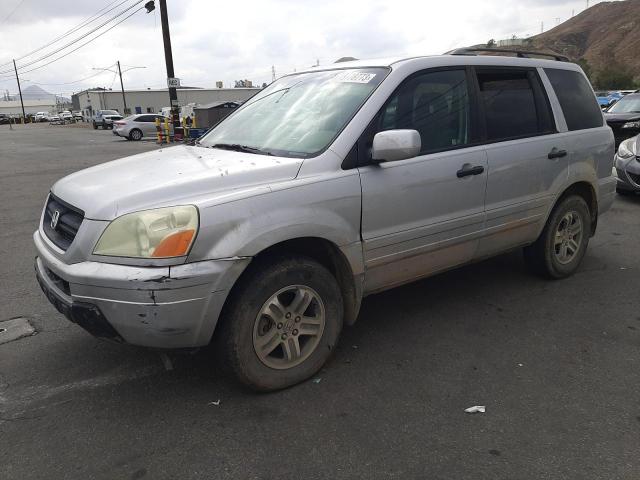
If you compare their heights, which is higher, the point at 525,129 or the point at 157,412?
the point at 525,129

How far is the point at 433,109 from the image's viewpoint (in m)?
3.63

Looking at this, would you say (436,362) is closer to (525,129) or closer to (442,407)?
(442,407)

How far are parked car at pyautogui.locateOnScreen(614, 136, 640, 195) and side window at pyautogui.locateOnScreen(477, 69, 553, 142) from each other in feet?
15.3

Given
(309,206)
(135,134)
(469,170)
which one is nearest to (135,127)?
(135,134)

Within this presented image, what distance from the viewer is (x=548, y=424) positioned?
2.71 m

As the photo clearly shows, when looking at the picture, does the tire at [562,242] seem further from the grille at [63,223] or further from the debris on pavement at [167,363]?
the grille at [63,223]

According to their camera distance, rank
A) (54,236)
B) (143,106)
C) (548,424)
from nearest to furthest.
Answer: (548,424) → (54,236) → (143,106)

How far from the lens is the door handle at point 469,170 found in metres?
3.62

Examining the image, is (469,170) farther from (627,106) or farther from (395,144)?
(627,106)

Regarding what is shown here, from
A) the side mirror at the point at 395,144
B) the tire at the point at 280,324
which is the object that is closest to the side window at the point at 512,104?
the side mirror at the point at 395,144

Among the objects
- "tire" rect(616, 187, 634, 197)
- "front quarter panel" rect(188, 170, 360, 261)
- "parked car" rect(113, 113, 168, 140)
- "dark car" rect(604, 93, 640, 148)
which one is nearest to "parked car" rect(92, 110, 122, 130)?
"parked car" rect(113, 113, 168, 140)

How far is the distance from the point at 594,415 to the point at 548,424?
28cm

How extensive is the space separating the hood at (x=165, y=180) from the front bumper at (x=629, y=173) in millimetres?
7048

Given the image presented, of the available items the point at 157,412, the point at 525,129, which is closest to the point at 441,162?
the point at 525,129
